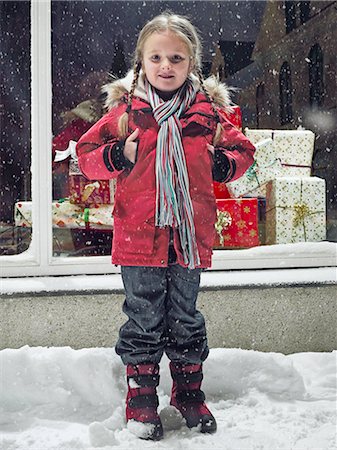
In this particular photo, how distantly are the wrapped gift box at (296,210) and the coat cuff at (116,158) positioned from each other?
158 centimetres

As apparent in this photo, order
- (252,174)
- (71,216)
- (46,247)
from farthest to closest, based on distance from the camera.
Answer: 1. (252,174)
2. (71,216)
3. (46,247)

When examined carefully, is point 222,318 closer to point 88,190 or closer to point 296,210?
point 296,210

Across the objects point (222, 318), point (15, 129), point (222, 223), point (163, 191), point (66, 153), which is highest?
Answer: point (15, 129)

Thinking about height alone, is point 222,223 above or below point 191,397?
above

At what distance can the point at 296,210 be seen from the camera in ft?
12.9

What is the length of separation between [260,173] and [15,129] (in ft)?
4.72

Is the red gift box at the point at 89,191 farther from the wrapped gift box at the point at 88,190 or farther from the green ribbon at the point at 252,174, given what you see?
the green ribbon at the point at 252,174

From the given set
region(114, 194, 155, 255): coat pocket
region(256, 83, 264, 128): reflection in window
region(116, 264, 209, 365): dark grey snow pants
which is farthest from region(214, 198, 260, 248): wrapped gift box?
region(114, 194, 155, 255): coat pocket

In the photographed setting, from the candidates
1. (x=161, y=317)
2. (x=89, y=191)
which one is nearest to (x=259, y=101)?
(x=89, y=191)

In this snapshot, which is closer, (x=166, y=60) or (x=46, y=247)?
(x=166, y=60)

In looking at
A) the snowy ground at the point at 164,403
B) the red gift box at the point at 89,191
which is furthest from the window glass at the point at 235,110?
the snowy ground at the point at 164,403

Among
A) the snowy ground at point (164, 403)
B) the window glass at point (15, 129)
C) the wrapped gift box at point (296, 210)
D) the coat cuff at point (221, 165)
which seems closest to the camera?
the snowy ground at point (164, 403)

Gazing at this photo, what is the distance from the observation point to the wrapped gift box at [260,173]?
150 inches

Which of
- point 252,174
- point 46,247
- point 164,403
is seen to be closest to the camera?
point 164,403
